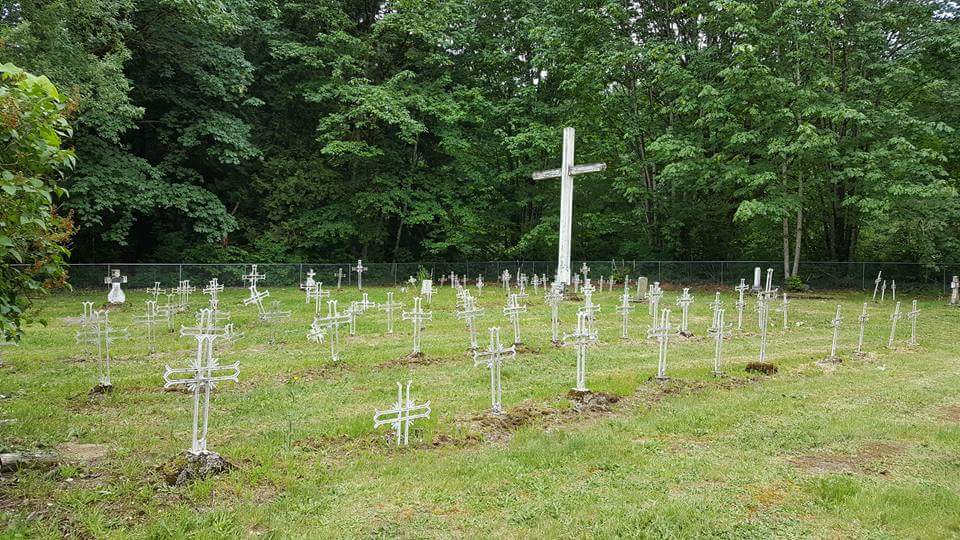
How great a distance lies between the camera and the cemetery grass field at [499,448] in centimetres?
427

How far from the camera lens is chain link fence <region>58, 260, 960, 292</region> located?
21.8 meters

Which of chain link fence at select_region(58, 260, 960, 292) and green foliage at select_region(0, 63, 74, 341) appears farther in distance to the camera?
chain link fence at select_region(58, 260, 960, 292)

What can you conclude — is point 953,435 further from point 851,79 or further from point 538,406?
point 851,79

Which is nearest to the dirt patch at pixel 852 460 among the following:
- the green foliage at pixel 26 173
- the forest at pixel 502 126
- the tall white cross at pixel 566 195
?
the green foliage at pixel 26 173

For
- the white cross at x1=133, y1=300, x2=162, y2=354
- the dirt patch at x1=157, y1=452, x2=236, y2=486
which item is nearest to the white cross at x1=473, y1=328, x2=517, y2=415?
the dirt patch at x1=157, y1=452, x2=236, y2=486

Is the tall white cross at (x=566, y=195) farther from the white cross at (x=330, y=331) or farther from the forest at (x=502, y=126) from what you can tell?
the white cross at (x=330, y=331)

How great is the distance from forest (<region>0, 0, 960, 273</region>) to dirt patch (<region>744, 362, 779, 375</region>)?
524 inches

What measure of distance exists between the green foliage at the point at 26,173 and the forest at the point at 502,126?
619 inches

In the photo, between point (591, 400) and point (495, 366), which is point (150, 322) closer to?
point (495, 366)

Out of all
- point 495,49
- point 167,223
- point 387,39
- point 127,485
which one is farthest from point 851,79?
point 167,223

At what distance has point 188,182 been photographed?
23.9 m

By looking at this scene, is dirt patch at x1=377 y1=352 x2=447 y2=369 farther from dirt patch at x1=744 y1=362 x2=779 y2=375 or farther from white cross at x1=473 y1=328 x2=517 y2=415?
dirt patch at x1=744 y1=362 x2=779 y2=375

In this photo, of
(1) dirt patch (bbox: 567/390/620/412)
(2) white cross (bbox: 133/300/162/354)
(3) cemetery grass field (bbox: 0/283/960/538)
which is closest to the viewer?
(3) cemetery grass field (bbox: 0/283/960/538)

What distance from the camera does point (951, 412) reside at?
7305mm
